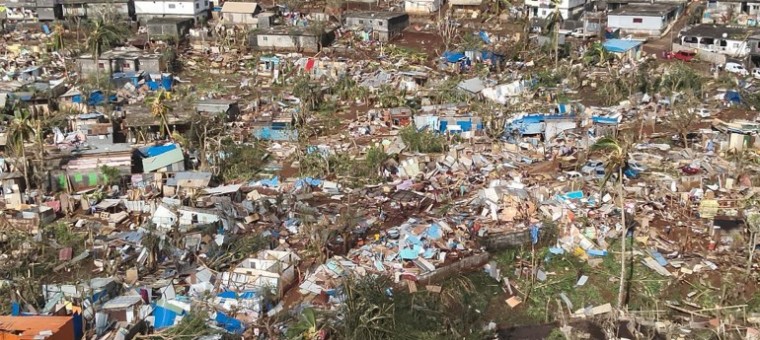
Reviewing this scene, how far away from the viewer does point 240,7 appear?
119 feet

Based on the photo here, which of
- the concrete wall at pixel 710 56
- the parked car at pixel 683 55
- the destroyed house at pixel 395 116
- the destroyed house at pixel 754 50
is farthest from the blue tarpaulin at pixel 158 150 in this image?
the destroyed house at pixel 754 50

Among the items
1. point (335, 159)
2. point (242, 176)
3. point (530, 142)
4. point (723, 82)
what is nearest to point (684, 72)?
point (723, 82)

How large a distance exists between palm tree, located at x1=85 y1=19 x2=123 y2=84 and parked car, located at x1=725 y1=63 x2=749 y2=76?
21905mm

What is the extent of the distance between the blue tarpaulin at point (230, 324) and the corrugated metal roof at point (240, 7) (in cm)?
2434

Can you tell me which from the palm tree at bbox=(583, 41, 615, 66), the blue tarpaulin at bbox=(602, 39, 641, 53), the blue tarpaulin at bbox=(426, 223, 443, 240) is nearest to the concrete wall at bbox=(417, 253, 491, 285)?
the blue tarpaulin at bbox=(426, 223, 443, 240)

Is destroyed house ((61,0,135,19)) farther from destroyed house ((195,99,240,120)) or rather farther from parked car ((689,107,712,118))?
parked car ((689,107,712,118))

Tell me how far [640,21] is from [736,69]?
618cm

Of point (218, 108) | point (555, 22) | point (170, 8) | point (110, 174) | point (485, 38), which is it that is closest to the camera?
point (110, 174)

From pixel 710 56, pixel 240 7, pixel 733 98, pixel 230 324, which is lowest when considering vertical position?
pixel 230 324

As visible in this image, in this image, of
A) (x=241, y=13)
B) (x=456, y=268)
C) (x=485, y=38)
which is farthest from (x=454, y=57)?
(x=456, y=268)

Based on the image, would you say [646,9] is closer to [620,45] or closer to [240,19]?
[620,45]

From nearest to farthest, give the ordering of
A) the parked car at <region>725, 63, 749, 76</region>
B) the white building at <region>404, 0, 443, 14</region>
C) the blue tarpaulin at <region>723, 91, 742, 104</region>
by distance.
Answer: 1. the blue tarpaulin at <region>723, 91, 742, 104</region>
2. the parked car at <region>725, 63, 749, 76</region>
3. the white building at <region>404, 0, 443, 14</region>

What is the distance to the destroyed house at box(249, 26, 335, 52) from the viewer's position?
32375 mm

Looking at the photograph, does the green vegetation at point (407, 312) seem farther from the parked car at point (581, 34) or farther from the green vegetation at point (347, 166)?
the parked car at point (581, 34)
